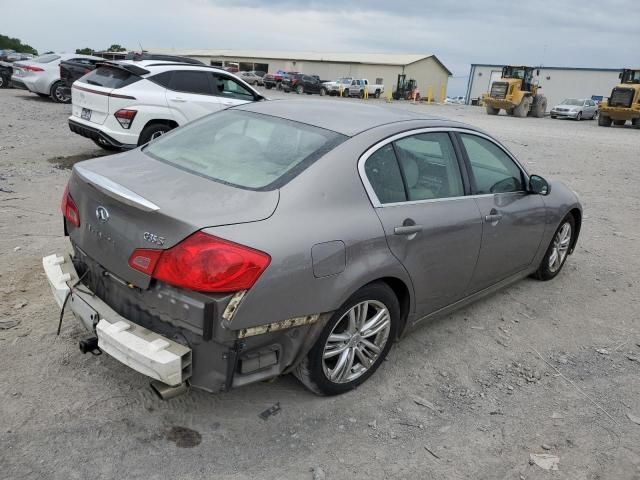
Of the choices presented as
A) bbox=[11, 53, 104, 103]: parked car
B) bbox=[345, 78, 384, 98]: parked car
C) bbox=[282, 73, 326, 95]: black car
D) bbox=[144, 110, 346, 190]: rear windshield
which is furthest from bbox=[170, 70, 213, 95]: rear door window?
bbox=[345, 78, 384, 98]: parked car

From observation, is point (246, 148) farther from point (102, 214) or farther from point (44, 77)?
point (44, 77)

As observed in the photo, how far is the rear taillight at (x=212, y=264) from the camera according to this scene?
2.38m

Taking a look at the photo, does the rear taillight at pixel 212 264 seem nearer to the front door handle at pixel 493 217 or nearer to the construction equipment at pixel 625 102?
the front door handle at pixel 493 217

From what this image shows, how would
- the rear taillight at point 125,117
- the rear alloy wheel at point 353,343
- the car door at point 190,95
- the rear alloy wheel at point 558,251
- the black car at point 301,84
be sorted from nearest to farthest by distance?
the rear alloy wheel at point 353,343, the rear alloy wheel at point 558,251, the rear taillight at point 125,117, the car door at point 190,95, the black car at point 301,84

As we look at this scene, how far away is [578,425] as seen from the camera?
10.3 feet

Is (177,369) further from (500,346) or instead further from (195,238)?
(500,346)

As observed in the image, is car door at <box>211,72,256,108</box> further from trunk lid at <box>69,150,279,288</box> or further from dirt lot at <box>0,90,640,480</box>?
trunk lid at <box>69,150,279,288</box>

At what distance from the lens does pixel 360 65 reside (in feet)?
202

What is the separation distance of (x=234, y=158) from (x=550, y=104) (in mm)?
59820

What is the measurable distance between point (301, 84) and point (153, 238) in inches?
1689

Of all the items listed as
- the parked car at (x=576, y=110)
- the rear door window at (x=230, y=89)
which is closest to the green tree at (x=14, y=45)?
the parked car at (x=576, y=110)

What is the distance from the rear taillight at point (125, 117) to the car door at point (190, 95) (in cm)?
67

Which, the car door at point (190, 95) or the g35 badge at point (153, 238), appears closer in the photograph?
the g35 badge at point (153, 238)

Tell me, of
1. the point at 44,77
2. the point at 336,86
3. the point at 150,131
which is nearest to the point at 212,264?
the point at 150,131
